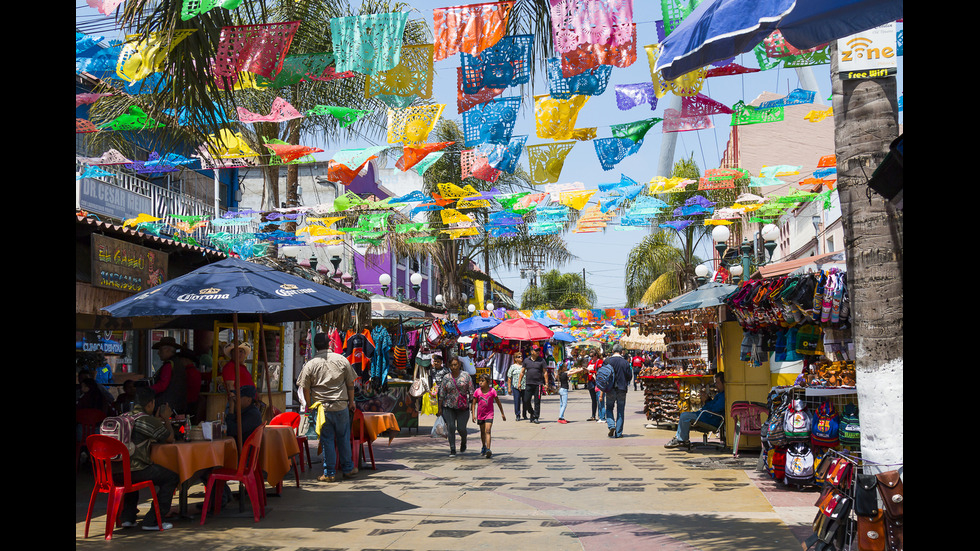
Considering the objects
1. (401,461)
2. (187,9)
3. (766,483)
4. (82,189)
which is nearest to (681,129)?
(766,483)

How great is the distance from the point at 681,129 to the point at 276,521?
6652 millimetres

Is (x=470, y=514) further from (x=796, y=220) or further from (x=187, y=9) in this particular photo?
(x=796, y=220)

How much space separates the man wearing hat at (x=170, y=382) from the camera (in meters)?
9.95

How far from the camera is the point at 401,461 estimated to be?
13.3m

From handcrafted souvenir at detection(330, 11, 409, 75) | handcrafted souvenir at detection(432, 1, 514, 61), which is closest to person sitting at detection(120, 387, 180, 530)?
handcrafted souvenir at detection(330, 11, 409, 75)

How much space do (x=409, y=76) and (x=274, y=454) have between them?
449 cm

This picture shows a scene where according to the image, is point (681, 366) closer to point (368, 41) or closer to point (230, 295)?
point (230, 295)

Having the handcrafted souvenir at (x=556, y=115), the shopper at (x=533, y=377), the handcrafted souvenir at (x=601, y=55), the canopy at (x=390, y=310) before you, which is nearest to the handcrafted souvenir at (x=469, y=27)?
the handcrafted souvenir at (x=601, y=55)

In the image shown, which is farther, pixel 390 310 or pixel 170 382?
pixel 390 310

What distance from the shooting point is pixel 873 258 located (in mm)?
5934

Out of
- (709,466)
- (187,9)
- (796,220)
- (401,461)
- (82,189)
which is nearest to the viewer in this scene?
(187,9)

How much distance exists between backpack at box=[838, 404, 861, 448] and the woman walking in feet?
20.0

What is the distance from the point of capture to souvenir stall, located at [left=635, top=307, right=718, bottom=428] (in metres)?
16.3

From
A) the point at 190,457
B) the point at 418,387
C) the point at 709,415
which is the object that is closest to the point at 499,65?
the point at 190,457
